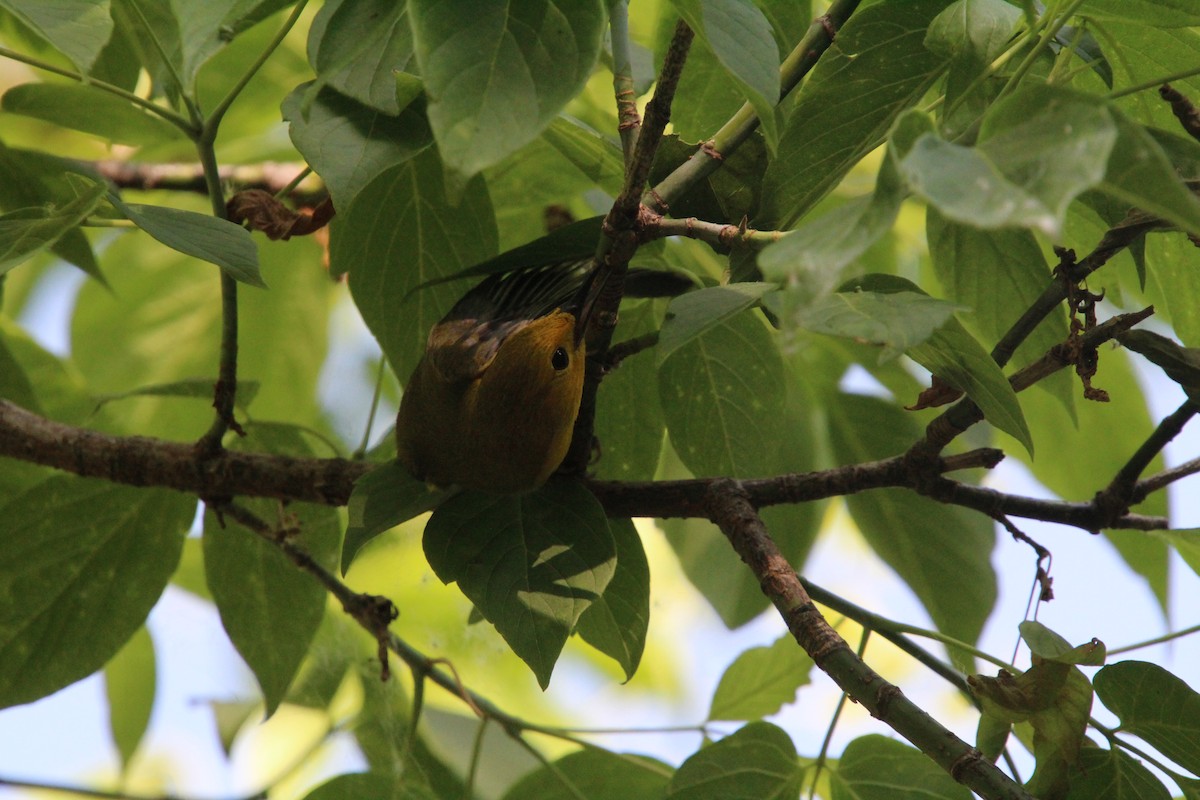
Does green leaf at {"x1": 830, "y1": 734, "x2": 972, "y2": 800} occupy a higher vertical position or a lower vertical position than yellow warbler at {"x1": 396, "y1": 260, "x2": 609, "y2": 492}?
lower

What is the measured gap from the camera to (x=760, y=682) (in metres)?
0.77

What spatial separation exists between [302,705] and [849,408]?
1.66 feet

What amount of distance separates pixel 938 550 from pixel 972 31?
45 centimetres

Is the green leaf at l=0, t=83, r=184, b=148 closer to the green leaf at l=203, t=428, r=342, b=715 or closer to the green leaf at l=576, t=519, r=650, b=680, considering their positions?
the green leaf at l=203, t=428, r=342, b=715

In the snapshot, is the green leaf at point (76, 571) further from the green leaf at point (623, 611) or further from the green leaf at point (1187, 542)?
the green leaf at point (1187, 542)

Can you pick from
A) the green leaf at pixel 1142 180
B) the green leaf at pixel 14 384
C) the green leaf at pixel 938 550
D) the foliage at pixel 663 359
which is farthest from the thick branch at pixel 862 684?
the green leaf at pixel 14 384

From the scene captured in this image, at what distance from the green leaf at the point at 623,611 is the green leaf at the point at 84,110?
0.43 metres

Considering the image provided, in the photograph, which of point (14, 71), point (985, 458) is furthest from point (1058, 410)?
point (14, 71)

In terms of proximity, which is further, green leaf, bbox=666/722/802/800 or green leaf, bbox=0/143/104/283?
green leaf, bbox=0/143/104/283

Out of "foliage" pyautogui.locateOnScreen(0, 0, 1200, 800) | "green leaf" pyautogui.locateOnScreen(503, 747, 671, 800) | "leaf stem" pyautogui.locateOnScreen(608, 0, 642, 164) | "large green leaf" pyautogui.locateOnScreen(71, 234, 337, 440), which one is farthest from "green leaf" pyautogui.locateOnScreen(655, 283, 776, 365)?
"large green leaf" pyautogui.locateOnScreen(71, 234, 337, 440)

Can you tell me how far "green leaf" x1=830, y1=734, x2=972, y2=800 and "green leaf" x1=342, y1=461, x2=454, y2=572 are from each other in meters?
0.25

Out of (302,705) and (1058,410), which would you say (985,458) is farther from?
(302,705)

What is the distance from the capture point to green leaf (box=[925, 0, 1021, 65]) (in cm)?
46

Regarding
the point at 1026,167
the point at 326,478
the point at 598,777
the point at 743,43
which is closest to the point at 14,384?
the point at 326,478
